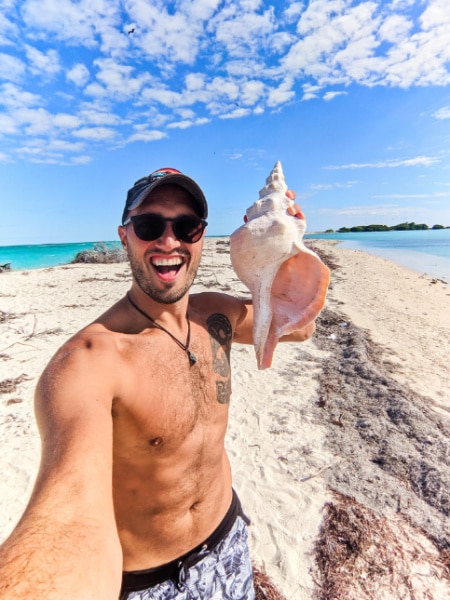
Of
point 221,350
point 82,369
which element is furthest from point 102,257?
point 82,369

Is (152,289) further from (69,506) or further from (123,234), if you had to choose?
(69,506)

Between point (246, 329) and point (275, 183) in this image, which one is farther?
point (246, 329)

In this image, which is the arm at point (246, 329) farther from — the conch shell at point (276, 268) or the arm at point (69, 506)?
the arm at point (69, 506)

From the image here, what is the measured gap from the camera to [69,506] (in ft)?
2.80

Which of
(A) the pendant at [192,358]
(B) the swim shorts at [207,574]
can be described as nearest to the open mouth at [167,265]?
(A) the pendant at [192,358]

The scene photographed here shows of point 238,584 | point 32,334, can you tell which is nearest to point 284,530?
point 238,584

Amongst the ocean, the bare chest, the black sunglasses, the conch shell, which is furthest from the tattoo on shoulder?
the ocean

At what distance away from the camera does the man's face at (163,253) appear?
1750 millimetres

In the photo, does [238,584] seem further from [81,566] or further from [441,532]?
[441,532]

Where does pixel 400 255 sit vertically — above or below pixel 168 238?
below

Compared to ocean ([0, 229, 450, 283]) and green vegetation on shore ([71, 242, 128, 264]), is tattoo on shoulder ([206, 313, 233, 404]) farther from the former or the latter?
green vegetation on shore ([71, 242, 128, 264])

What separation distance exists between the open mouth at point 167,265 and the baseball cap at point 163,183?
0.93 ft

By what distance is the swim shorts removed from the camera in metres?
1.69

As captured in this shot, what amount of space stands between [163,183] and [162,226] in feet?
0.73
